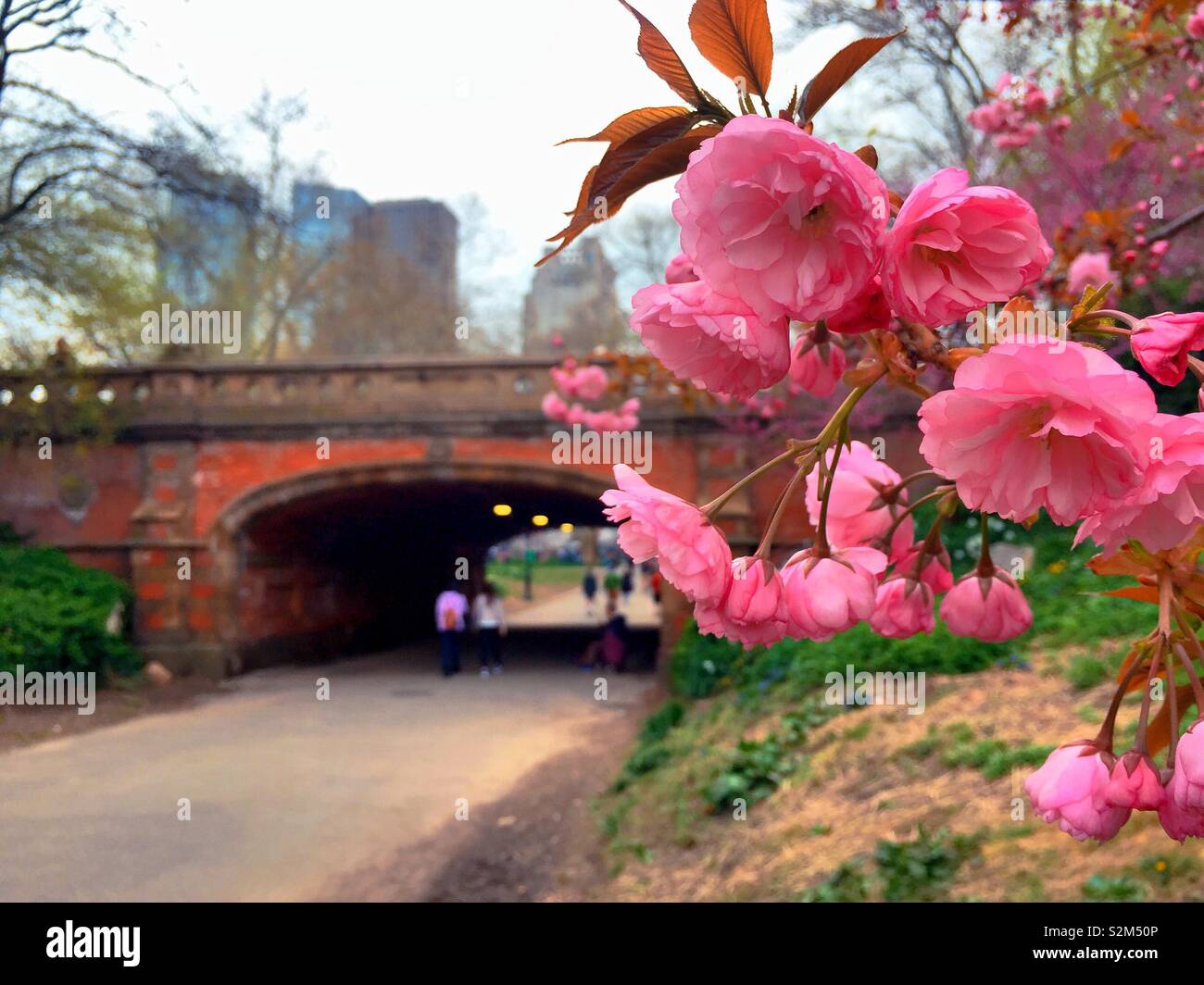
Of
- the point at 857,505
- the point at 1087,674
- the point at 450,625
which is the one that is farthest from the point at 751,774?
the point at 450,625

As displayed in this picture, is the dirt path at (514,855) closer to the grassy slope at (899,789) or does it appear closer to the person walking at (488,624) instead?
the grassy slope at (899,789)

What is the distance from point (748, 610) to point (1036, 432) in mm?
300

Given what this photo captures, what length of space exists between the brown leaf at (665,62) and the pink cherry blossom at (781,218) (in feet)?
0.61

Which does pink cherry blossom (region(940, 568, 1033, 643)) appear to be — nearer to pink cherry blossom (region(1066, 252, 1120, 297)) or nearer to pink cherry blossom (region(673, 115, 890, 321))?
pink cherry blossom (region(673, 115, 890, 321))

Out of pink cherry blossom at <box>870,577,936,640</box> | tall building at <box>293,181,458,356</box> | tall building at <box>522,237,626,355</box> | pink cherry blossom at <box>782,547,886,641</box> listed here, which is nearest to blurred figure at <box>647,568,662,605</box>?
pink cherry blossom at <box>782,547,886,641</box>

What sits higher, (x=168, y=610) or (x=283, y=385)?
(x=283, y=385)

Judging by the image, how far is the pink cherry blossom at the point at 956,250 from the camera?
72 centimetres

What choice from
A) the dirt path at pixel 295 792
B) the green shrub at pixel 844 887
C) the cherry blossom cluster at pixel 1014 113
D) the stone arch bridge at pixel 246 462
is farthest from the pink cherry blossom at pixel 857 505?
the stone arch bridge at pixel 246 462

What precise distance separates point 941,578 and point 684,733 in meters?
8.11

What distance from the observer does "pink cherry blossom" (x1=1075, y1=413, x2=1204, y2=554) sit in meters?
0.71

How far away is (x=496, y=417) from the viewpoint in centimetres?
1409
